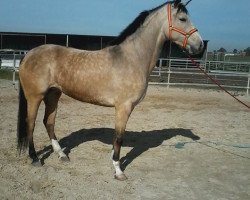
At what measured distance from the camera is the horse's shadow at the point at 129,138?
17.0ft

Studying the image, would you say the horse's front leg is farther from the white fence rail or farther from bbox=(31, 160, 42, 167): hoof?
the white fence rail

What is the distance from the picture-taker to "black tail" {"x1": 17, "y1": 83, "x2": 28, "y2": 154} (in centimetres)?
467

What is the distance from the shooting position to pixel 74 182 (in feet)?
13.0

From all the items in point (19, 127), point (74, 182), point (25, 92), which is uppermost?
Answer: point (25, 92)

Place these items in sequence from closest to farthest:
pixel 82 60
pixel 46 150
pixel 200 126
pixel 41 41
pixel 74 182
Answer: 1. pixel 74 182
2. pixel 82 60
3. pixel 46 150
4. pixel 200 126
5. pixel 41 41

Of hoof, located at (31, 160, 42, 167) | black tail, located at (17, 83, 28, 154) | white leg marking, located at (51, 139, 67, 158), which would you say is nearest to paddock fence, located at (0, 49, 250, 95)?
black tail, located at (17, 83, 28, 154)

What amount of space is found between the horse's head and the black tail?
2.35 metres

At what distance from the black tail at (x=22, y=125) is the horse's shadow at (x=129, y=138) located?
374 millimetres

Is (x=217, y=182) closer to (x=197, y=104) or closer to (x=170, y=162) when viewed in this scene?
(x=170, y=162)

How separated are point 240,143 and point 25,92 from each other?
4.12 meters

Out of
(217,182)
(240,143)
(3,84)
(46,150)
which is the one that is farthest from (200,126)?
(3,84)

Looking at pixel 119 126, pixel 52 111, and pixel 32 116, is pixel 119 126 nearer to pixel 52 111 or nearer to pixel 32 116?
pixel 32 116

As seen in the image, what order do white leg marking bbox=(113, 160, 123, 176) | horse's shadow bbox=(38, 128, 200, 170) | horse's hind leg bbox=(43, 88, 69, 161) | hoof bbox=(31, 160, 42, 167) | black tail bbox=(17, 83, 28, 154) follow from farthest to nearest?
1. horse's shadow bbox=(38, 128, 200, 170)
2. horse's hind leg bbox=(43, 88, 69, 161)
3. black tail bbox=(17, 83, 28, 154)
4. hoof bbox=(31, 160, 42, 167)
5. white leg marking bbox=(113, 160, 123, 176)

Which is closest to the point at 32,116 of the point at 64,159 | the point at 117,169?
the point at 64,159
